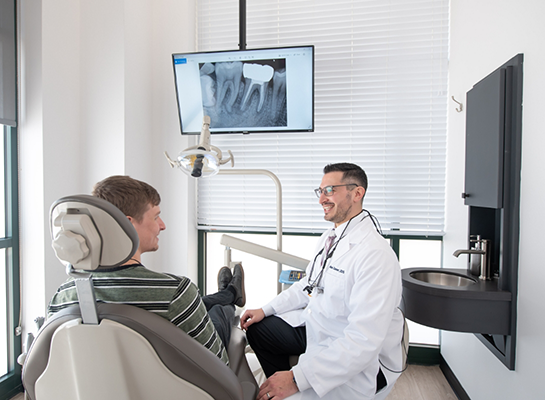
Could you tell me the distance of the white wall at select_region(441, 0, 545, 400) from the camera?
1.36 meters

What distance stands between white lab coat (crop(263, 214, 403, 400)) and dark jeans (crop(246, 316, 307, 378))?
0.34ft

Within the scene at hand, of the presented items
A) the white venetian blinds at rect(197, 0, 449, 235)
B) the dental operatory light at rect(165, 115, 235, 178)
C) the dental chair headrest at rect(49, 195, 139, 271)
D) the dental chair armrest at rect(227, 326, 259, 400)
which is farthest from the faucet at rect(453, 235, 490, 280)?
the dental chair headrest at rect(49, 195, 139, 271)

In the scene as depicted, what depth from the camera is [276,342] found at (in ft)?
5.41

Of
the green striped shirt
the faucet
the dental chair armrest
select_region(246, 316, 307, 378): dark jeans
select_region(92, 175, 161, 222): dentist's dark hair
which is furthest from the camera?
the faucet

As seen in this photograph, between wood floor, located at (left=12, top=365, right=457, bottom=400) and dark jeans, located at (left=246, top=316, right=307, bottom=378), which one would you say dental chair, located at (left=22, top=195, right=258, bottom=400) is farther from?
wood floor, located at (left=12, top=365, right=457, bottom=400)

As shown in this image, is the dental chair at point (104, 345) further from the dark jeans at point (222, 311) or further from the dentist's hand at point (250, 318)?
the dentist's hand at point (250, 318)

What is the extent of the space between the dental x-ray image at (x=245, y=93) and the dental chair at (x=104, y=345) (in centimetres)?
166

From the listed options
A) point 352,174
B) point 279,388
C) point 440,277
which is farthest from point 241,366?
point 440,277

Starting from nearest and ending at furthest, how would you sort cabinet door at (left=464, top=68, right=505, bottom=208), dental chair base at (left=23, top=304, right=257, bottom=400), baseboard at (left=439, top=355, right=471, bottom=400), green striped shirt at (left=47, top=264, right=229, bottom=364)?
1. dental chair base at (left=23, top=304, right=257, bottom=400)
2. green striped shirt at (left=47, top=264, right=229, bottom=364)
3. cabinet door at (left=464, top=68, right=505, bottom=208)
4. baseboard at (left=439, top=355, right=471, bottom=400)

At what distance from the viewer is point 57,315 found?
84cm

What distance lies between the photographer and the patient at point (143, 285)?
92cm

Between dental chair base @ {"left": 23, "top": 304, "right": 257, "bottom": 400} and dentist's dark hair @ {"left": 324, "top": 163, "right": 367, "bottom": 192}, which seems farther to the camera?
dentist's dark hair @ {"left": 324, "top": 163, "right": 367, "bottom": 192}

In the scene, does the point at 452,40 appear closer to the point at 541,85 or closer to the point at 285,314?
the point at 541,85

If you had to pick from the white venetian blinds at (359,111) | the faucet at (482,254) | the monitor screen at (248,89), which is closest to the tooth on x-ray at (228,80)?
the monitor screen at (248,89)
